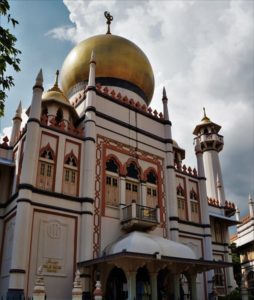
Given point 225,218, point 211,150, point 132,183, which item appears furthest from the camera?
point 211,150

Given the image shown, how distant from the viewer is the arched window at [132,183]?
15.8m

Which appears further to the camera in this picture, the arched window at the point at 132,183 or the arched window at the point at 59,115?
the arched window at the point at 59,115

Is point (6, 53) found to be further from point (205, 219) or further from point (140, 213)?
point (205, 219)

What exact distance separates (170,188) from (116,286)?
5.65m

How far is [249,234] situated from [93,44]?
21.4 meters

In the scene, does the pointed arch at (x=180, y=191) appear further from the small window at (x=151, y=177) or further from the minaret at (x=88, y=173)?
the minaret at (x=88, y=173)

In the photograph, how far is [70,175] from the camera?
14289 mm

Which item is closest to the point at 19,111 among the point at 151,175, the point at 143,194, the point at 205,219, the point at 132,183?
the point at 132,183

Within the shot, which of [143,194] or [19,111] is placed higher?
[19,111]

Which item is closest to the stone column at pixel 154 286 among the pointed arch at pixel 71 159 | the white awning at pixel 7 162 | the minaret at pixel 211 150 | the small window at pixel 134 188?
the small window at pixel 134 188

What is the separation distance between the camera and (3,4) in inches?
289

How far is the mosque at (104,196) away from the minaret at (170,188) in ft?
0.17

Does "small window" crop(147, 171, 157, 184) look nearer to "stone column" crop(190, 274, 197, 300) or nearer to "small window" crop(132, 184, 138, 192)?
"small window" crop(132, 184, 138, 192)

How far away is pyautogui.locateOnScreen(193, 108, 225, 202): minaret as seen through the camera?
1031 inches
